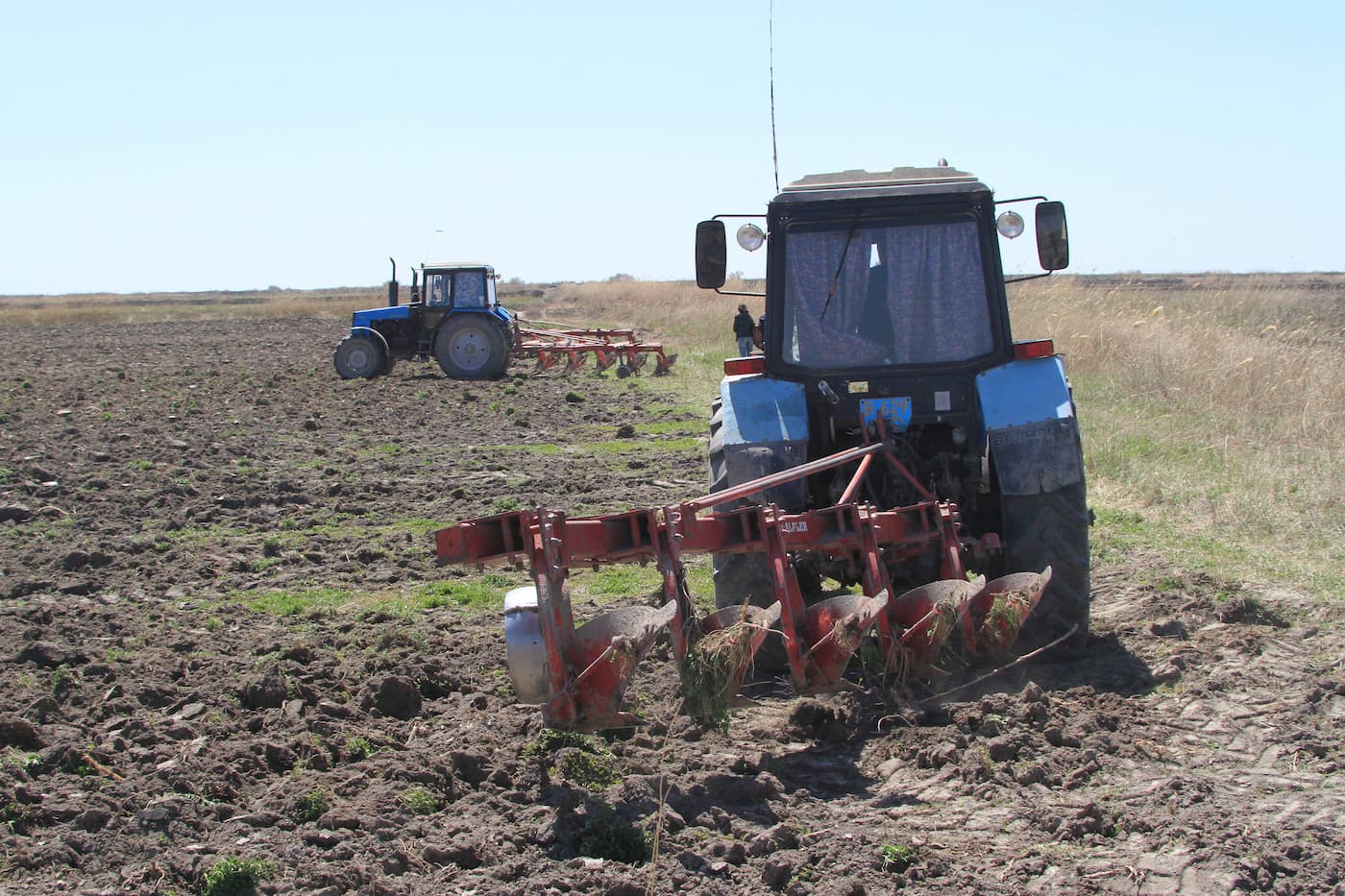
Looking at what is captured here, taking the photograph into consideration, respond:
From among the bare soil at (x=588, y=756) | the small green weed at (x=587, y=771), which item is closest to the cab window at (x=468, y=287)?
the bare soil at (x=588, y=756)

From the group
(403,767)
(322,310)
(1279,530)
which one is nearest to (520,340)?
(1279,530)

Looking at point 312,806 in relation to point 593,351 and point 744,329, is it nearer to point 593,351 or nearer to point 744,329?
point 744,329

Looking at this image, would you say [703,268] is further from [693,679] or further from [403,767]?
[403,767]

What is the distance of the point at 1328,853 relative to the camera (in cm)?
386

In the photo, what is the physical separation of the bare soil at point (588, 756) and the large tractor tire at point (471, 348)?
13663 mm

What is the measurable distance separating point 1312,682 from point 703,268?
131 inches

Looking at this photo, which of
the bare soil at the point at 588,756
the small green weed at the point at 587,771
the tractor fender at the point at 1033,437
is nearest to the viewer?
the bare soil at the point at 588,756

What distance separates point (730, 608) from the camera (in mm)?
5082

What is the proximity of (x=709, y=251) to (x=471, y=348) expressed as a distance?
1667 cm

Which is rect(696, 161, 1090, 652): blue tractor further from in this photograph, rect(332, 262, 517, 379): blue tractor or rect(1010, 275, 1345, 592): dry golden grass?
rect(332, 262, 517, 379): blue tractor

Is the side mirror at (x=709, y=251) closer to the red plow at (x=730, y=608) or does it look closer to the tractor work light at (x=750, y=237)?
the tractor work light at (x=750, y=237)

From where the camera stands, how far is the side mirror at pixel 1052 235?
6512 millimetres

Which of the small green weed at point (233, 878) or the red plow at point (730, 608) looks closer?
the small green weed at point (233, 878)

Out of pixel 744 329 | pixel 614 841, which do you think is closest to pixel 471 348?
pixel 744 329
